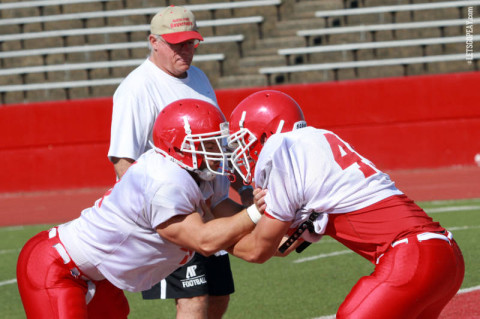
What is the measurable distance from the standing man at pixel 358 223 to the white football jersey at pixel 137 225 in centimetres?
36

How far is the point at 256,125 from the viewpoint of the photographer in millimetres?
3732

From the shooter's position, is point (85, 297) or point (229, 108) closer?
point (85, 297)

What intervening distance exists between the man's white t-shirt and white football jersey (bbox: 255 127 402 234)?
135cm

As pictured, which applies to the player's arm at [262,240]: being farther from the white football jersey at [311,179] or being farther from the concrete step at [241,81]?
the concrete step at [241,81]

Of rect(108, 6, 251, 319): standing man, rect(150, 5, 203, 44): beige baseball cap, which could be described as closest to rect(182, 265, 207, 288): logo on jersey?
rect(108, 6, 251, 319): standing man

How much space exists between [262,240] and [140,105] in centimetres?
155

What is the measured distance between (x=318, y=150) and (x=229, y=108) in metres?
9.43

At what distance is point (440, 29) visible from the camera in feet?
50.7

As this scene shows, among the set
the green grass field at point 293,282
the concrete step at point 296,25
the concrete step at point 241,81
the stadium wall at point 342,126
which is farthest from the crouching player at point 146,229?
the concrete step at point 296,25

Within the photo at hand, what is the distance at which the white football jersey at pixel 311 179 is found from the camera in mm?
3393

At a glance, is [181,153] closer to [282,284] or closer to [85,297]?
[85,297]

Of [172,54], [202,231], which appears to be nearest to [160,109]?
[172,54]

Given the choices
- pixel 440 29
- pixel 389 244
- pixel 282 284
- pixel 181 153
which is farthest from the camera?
pixel 440 29

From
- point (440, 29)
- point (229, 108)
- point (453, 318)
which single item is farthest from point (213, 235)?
point (440, 29)
